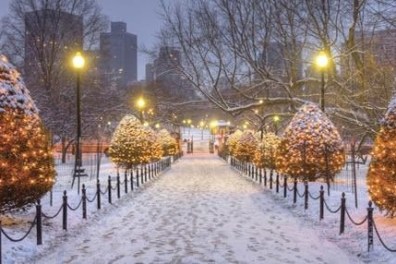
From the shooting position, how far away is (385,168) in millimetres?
11914

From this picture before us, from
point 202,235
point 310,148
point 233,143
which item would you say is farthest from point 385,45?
point 233,143

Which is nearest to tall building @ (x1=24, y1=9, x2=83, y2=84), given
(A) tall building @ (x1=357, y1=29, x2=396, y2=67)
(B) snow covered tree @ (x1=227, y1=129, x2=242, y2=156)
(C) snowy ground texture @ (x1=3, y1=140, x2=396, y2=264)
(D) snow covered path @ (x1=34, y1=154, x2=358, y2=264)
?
(B) snow covered tree @ (x1=227, y1=129, x2=242, y2=156)

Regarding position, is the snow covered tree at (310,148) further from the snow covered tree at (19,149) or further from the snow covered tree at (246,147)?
the snow covered tree at (246,147)

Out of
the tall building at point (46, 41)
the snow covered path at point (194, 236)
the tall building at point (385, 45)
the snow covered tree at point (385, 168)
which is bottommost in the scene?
the snow covered path at point (194, 236)

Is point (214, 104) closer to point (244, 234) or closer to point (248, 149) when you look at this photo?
point (248, 149)

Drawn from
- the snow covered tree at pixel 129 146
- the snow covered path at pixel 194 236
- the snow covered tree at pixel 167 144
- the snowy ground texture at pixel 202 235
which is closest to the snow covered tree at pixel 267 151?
the snow covered tree at pixel 129 146

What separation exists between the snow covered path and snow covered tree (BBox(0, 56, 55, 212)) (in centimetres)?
130

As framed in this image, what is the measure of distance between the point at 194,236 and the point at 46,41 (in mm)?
34232

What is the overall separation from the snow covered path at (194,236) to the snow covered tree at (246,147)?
2641 centimetres

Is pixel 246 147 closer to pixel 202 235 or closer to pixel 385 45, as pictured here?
pixel 385 45

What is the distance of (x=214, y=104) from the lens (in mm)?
Result: 31969

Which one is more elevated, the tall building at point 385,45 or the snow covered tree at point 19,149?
the tall building at point 385,45

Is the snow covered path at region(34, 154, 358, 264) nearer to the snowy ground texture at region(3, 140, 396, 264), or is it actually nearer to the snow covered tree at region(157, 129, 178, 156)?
the snowy ground texture at region(3, 140, 396, 264)

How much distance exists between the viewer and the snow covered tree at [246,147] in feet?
150
